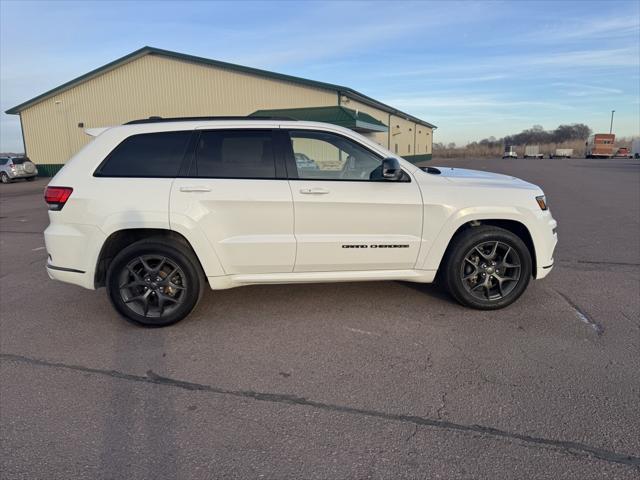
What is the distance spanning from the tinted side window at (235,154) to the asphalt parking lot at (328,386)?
1.49 m

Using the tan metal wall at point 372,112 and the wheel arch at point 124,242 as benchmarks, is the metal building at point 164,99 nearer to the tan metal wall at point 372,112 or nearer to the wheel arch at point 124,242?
the tan metal wall at point 372,112

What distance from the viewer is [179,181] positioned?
12.7 ft

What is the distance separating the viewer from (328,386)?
9.89 feet

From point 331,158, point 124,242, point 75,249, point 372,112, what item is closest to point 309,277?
point 331,158

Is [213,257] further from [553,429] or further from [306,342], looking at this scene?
[553,429]

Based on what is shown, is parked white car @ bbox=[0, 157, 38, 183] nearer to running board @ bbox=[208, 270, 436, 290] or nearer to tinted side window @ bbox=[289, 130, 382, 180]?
running board @ bbox=[208, 270, 436, 290]

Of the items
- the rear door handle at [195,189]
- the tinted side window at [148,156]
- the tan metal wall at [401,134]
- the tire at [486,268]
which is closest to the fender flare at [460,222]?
the tire at [486,268]

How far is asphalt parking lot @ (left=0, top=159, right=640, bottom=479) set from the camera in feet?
7.55

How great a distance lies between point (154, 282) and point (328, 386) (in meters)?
2.05

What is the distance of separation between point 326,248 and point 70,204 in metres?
2.46

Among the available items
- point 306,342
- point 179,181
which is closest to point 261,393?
point 306,342

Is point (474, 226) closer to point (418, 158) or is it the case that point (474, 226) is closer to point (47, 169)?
point (47, 169)

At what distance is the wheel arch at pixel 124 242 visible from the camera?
395cm

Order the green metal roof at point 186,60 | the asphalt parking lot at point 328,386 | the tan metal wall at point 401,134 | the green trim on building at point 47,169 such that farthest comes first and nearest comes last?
the green trim on building at point 47,169
the tan metal wall at point 401,134
the green metal roof at point 186,60
the asphalt parking lot at point 328,386
